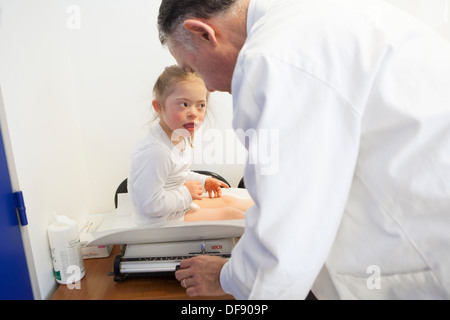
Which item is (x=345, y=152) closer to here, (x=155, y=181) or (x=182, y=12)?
(x=182, y=12)

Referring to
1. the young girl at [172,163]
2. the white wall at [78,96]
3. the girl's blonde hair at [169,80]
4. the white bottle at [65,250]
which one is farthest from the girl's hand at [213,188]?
the white bottle at [65,250]

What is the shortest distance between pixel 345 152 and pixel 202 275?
13.8 inches

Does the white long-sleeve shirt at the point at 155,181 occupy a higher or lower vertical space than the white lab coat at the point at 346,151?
lower

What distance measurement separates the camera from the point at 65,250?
0.64 m

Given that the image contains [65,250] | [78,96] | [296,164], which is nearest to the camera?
[296,164]

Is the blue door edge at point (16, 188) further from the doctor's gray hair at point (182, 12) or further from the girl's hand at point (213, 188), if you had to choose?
the girl's hand at point (213, 188)

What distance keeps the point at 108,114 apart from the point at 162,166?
1.19ft

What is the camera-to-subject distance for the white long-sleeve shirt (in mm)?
790

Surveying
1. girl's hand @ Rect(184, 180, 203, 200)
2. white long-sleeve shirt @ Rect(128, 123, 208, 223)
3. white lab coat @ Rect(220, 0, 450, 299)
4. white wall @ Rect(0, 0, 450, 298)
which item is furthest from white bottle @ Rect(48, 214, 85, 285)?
white lab coat @ Rect(220, 0, 450, 299)

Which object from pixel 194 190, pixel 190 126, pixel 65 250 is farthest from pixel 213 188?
pixel 65 250

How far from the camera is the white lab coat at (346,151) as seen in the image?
0.31 meters

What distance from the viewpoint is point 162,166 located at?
32.0 inches

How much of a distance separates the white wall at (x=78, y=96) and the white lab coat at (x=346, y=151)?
500 mm
